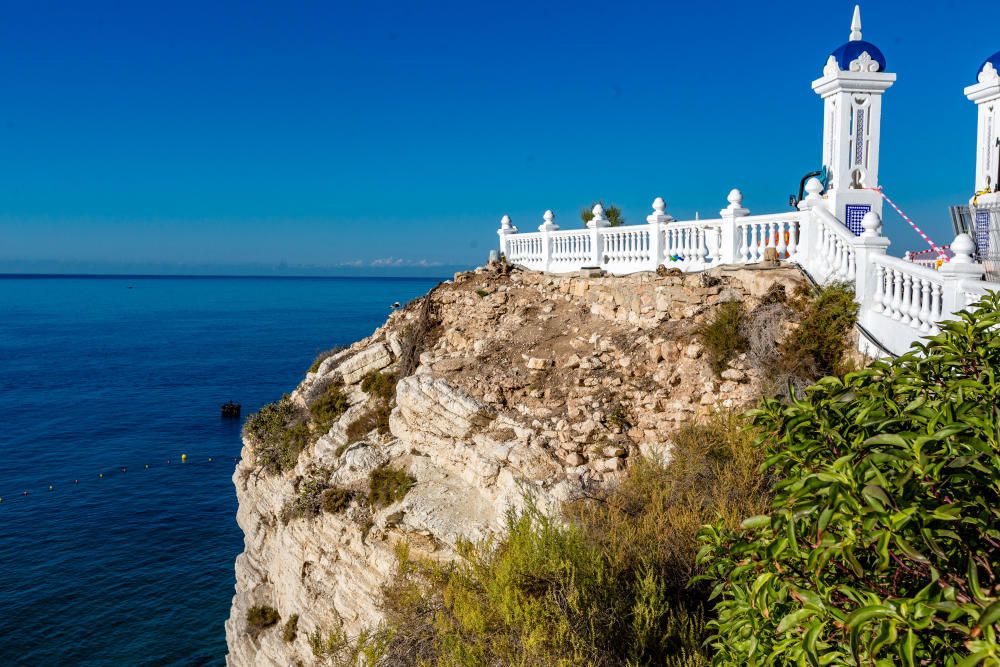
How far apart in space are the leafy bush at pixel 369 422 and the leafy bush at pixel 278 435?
1771 mm

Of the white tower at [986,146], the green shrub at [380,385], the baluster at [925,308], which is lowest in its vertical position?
the green shrub at [380,385]

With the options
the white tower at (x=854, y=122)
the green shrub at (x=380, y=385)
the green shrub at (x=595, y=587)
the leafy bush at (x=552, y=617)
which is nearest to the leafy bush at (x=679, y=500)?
the green shrub at (x=595, y=587)

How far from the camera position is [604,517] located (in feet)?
27.0

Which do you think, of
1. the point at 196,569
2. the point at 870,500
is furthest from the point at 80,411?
the point at 870,500

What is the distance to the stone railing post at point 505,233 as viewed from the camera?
18.5 meters

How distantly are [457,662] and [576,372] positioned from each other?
641cm

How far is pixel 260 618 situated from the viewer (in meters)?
14.2

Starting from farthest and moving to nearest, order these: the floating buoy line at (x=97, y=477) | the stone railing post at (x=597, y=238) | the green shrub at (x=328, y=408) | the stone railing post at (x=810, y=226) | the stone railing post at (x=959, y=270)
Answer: the floating buoy line at (x=97, y=477) < the stone railing post at (x=597, y=238) < the green shrub at (x=328, y=408) < the stone railing post at (x=810, y=226) < the stone railing post at (x=959, y=270)

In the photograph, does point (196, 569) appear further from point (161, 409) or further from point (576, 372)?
point (161, 409)

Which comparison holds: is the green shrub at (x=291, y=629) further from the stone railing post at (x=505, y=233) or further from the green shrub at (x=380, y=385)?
the stone railing post at (x=505, y=233)

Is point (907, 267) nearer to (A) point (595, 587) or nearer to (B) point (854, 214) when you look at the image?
(B) point (854, 214)

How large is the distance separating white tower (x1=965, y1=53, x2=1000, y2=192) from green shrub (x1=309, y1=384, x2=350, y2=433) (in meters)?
12.7

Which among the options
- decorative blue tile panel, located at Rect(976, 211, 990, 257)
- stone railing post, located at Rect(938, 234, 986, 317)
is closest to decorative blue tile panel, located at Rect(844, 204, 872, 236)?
decorative blue tile panel, located at Rect(976, 211, 990, 257)

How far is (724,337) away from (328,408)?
8641 millimetres
